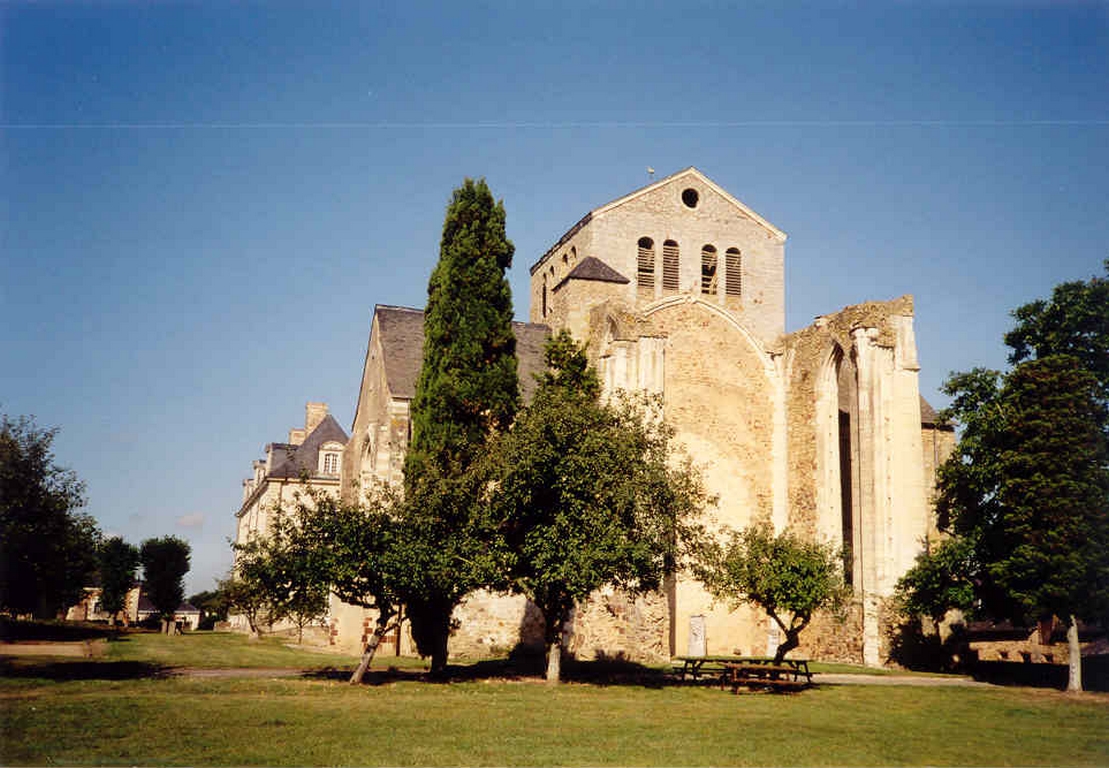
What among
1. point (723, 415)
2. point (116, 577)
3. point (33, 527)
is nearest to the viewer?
point (33, 527)

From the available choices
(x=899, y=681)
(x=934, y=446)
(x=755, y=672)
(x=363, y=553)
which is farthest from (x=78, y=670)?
(x=934, y=446)

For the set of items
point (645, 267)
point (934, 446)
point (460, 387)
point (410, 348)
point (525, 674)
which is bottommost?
point (525, 674)

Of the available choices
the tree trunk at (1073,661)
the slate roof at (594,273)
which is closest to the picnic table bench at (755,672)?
the tree trunk at (1073,661)

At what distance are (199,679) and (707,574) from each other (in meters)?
11.4

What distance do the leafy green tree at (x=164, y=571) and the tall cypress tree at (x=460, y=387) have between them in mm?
42641

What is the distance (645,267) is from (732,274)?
3.65 metres

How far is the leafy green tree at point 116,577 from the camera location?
60312 millimetres

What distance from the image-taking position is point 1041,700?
19938 millimetres

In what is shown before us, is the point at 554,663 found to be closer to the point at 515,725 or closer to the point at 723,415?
the point at 515,725

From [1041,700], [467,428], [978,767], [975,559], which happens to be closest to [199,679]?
[467,428]

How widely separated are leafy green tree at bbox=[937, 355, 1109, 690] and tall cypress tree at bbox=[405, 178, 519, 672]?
12.3 meters

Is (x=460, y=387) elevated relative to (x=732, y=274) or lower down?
lower down

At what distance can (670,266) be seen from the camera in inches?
1475

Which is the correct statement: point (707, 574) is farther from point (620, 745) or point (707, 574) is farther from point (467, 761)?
point (467, 761)
